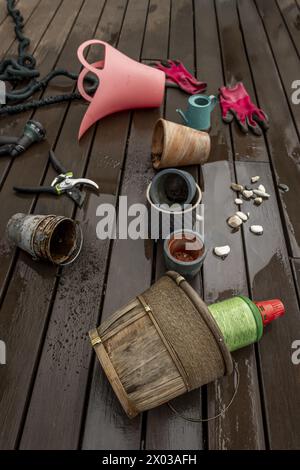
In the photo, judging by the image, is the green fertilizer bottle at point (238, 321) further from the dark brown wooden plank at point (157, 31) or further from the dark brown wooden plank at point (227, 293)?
the dark brown wooden plank at point (157, 31)

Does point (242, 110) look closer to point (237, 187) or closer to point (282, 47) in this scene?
point (237, 187)

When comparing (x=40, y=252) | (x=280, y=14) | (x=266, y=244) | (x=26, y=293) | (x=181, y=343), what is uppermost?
(x=280, y=14)

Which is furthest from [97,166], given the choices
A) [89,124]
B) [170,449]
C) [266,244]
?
[170,449]

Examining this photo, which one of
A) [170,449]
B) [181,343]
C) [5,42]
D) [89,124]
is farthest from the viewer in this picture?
[5,42]

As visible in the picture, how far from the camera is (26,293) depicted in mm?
1520

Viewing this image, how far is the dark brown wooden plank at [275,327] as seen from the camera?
1242mm

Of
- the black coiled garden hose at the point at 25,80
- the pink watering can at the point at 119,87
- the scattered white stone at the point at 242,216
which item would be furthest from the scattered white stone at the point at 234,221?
the black coiled garden hose at the point at 25,80

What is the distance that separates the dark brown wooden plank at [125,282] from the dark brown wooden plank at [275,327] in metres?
0.51

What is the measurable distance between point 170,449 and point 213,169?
4.88 ft

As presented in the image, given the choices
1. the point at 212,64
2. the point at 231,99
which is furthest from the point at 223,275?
the point at 212,64

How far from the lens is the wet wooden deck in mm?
1218

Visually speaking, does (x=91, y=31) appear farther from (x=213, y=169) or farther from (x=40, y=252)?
(x=40, y=252)

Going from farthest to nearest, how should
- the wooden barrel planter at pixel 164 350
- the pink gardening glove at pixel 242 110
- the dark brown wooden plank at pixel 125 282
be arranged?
1. the pink gardening glove at pixel 242 110
2. the dark brown wooden plank at pixel 125 282
3. the wooden barrel planter at pixel 164 350

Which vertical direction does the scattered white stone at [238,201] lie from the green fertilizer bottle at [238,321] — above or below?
above
